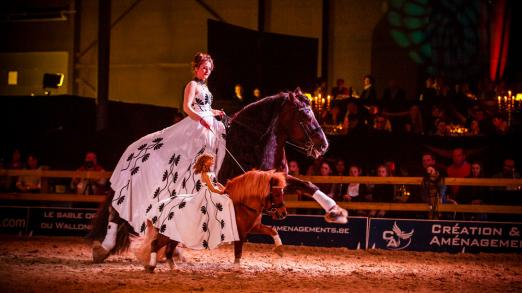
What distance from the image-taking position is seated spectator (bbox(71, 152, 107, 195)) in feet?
44.6

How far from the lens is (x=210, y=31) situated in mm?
16469

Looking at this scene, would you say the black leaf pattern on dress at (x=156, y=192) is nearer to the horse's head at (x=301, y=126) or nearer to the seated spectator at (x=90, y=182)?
the horse's head at (x=301, y=126)

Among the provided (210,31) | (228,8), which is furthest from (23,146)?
(228,8)

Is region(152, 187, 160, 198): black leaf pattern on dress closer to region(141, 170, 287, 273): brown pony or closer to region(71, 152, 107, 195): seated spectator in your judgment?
region(141, 170, 287, 273): brown pony

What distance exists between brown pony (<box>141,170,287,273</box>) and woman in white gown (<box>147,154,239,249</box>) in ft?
0.41

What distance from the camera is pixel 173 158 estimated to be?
344 inches

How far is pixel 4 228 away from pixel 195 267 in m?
6.17

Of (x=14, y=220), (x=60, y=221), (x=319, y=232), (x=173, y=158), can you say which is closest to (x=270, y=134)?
(x=173, y=158)

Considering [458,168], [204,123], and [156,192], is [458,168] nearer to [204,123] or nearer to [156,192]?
[204,123]

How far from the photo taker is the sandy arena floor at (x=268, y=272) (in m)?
7.37

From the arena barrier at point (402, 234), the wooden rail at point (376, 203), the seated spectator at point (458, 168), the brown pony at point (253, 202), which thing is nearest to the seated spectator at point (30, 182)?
the wooden rail at point (376, 203)

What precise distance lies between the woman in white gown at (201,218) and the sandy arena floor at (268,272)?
43 centimetres

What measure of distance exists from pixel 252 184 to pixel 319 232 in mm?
4126

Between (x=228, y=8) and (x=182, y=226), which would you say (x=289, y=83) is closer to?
(x=228, y=8)
